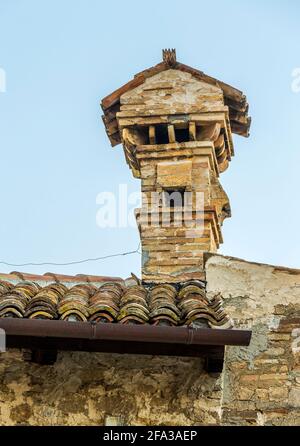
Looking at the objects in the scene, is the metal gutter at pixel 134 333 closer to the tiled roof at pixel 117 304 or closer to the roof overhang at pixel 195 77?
the tiled roof at pixel 117 304

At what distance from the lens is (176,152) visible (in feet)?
27.7

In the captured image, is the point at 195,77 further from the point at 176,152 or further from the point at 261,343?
the point at 261,343

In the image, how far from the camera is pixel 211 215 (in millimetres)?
8055

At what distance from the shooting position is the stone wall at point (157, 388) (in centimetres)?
580

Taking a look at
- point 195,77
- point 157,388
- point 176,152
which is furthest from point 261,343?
point 195,77

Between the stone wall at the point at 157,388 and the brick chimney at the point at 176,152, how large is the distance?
1.41 meters

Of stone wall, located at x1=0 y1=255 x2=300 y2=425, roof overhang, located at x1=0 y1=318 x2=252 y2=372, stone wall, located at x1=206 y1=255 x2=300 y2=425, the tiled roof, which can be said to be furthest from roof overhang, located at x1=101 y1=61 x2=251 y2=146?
roof overhang, located at x1=0 y1=318 x2=252 y2=372

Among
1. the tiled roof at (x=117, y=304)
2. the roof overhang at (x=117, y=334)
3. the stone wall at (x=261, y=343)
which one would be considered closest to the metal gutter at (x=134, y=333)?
the roof overhang at (x=117, y=334)

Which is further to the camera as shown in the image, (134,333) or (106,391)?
(106,391)

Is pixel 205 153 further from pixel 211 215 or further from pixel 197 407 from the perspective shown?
pixel 197 407

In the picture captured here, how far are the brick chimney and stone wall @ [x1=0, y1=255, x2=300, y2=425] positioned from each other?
1.41m

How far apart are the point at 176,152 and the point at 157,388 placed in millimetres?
3167

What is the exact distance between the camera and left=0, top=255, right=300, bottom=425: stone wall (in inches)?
229
